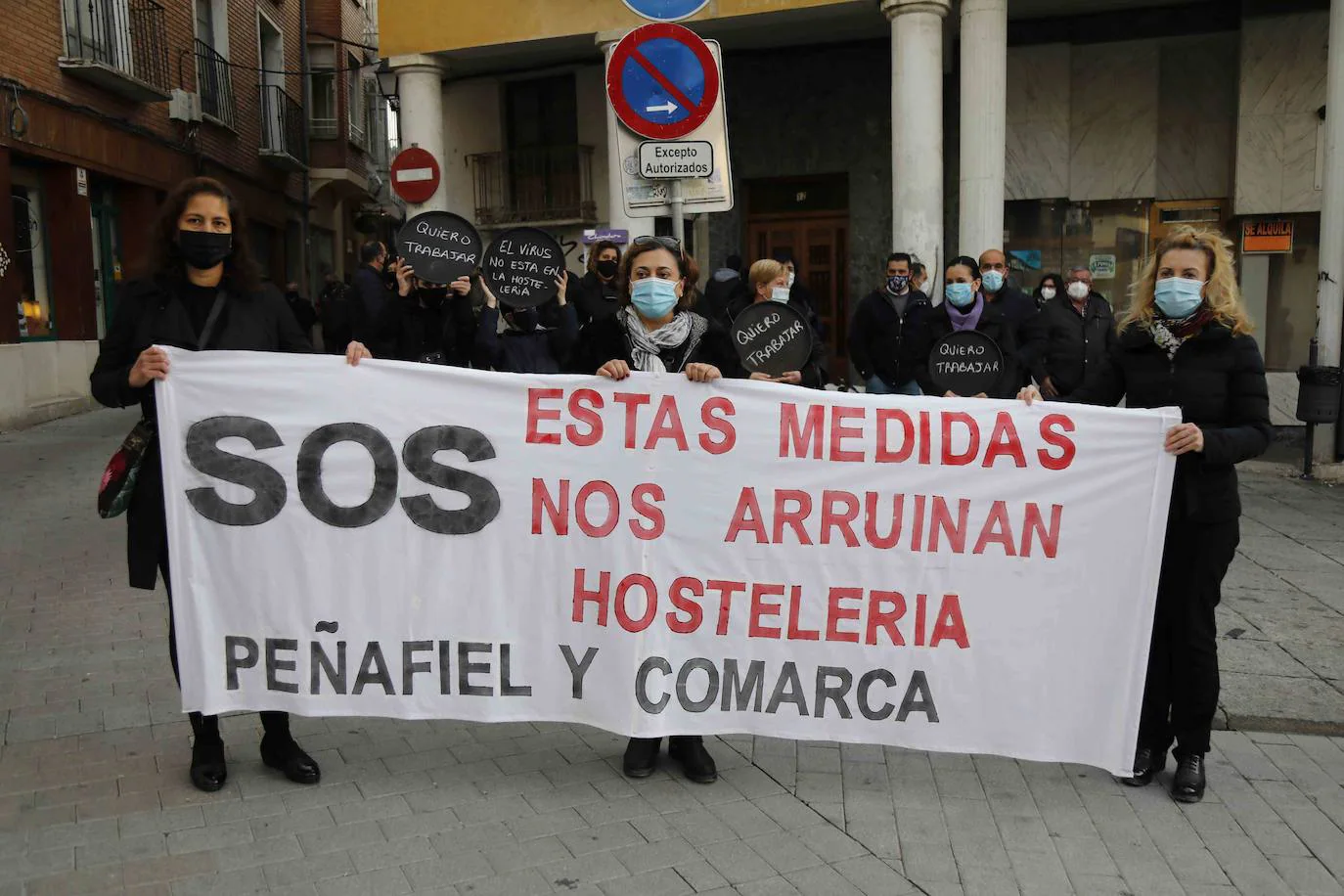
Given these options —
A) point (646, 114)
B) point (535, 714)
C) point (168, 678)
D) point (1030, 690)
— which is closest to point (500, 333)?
point (646, 114)

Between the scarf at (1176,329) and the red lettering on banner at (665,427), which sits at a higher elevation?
the scarf at (1176,329)

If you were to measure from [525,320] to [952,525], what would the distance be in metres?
3.90

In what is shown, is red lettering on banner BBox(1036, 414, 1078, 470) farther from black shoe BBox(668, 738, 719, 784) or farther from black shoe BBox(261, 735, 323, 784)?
black shoe BBox(261, 735, 323, 784)

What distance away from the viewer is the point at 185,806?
3.92 m

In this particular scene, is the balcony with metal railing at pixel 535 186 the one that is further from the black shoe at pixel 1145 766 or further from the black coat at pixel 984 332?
the black shoe at pixel 1145 766

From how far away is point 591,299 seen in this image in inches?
336

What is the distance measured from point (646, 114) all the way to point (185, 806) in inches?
156

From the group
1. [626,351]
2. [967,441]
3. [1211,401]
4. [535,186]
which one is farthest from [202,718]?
[535,186]

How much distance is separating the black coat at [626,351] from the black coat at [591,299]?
13.1 ft

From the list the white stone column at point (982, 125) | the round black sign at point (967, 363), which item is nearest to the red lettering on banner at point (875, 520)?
the round black sign at point (967, 363)

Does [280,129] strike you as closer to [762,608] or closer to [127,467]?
[127,467]

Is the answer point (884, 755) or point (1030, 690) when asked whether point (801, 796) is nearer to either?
point (884, 755)

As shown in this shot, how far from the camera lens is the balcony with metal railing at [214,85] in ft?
68.6

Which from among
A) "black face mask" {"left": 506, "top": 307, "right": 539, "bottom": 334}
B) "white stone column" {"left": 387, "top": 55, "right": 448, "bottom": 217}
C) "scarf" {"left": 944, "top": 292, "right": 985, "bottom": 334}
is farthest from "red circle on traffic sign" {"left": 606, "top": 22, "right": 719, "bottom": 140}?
"white stone column" {"left": 387, "top": 55, "right": 448, "bottom": 217}
